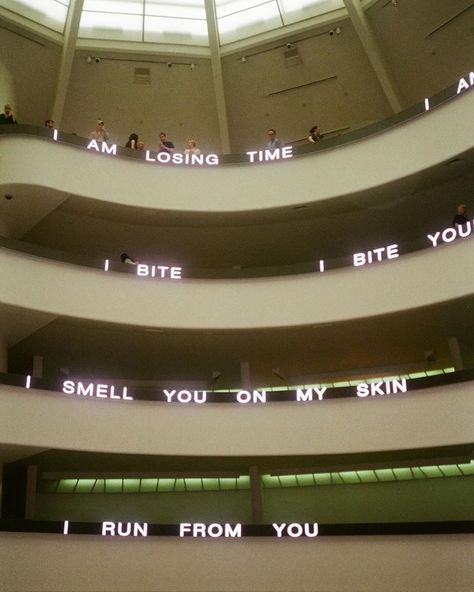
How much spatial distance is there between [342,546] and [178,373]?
978 centimetres

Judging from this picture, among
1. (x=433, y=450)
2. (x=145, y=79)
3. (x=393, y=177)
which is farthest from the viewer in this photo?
(x=145, y=79)

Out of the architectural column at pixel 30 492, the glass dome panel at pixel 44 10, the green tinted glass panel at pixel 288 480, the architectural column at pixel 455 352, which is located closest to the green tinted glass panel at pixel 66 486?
the architectural column at pixel 30 492

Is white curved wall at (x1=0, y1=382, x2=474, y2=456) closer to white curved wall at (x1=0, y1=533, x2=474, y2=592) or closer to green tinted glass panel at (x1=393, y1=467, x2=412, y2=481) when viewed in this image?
white curved wall at (x1=0, y1=533, x2=474, y2=592)

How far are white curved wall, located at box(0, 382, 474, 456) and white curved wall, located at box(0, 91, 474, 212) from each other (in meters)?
6.54

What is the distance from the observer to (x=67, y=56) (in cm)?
2375

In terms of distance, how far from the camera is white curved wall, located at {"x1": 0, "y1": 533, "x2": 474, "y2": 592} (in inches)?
577

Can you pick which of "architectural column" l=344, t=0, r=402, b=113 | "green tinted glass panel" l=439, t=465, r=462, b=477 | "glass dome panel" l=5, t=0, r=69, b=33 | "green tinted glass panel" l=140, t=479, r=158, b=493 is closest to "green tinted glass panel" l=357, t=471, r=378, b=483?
"green tinted glass panel" l=439, t=465, r=462, b=477

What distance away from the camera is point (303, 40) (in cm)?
2441

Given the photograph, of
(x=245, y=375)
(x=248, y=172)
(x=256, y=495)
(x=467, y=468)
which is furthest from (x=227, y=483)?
(x=248, y=172)

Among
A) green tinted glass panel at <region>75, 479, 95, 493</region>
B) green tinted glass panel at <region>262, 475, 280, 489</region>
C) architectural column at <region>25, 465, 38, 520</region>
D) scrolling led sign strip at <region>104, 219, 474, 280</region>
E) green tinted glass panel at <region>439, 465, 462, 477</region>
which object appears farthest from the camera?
green tinted glass panel at <region>262, 475, 280, 489</region>

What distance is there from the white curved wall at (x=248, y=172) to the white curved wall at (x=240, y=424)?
6535 mm

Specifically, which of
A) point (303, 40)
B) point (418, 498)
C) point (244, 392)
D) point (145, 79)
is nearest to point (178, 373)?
point (244, 392)

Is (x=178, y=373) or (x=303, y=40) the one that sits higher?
(x=303, y=40)

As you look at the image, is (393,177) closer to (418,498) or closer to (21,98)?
(418,498)
